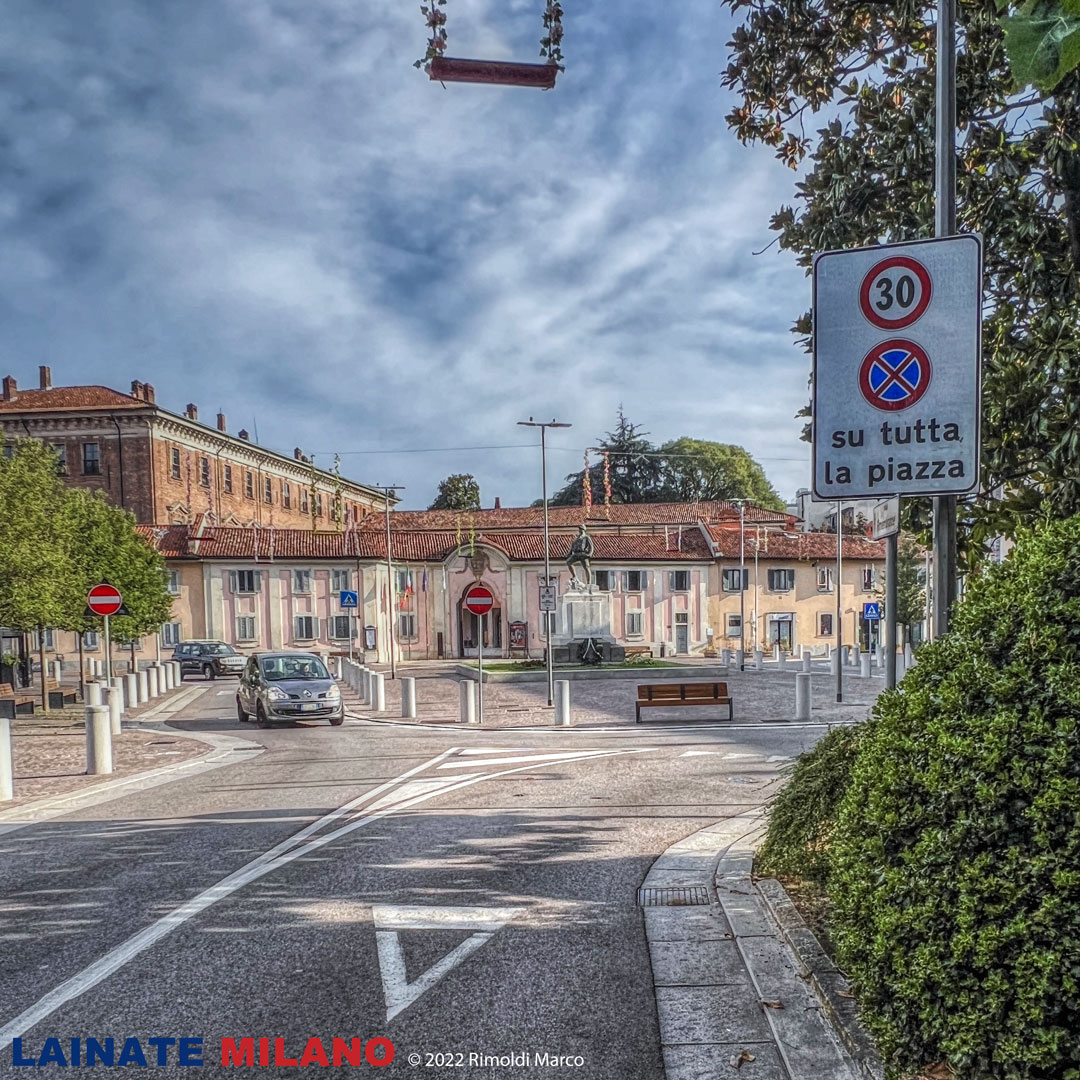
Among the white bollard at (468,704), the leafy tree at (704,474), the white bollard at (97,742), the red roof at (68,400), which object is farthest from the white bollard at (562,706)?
the leafy tree at (704,474)

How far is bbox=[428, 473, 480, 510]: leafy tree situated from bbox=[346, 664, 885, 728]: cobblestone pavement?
5243 cm

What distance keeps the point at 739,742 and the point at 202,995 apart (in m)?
12.1

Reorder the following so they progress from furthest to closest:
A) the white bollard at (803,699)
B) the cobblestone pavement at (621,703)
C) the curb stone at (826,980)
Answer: the cobblestone pavement at (621,703) → the white bollard at (803,699) → the curb stone at (826,980)

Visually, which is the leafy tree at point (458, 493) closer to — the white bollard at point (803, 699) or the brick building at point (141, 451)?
the brick building at point (141, 451)

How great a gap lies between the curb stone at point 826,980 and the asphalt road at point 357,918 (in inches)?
32.4

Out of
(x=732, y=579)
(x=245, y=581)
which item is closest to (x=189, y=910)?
(x=245, y=581)

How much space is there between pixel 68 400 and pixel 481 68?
193 feet

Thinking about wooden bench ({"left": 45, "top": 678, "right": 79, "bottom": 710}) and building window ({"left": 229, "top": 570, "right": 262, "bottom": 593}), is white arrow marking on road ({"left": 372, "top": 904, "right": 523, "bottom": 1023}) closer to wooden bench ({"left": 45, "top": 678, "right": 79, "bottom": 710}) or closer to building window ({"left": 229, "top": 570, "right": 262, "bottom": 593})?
wooden bench ({"left": 45, "top": 678, "right": 79, "bottom": 710})

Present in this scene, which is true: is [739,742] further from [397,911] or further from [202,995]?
[202,995]

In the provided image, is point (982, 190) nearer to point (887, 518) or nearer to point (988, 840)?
point (887, 518)

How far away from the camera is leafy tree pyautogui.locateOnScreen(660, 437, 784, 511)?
77125 millimetres

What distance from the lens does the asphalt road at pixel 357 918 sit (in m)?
4.19

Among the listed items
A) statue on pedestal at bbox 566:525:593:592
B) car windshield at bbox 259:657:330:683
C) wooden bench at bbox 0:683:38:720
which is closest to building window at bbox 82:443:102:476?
wooden bench at bbox 0:683:38:720

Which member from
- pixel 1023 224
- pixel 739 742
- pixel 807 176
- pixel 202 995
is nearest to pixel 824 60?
pixel 807 176
